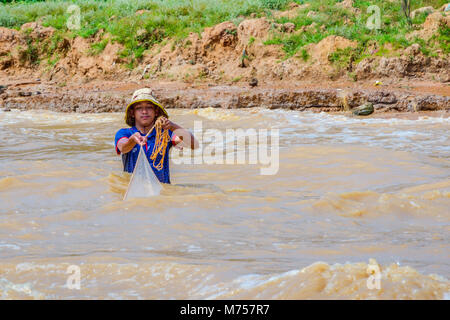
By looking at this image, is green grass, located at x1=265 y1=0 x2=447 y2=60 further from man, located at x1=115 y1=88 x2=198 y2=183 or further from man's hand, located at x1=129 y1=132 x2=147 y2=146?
man's hand, located at x1=129 y1=132 x2=147 y2=146

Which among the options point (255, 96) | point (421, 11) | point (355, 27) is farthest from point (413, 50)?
point (255, 96)

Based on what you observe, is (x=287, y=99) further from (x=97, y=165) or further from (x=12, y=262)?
(x=12, y=262)

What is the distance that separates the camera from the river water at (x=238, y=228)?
194cm

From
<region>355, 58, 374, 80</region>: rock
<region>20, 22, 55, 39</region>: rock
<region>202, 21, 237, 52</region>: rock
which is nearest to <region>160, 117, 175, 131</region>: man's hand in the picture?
<region>355, 58, 374, 80</region>: rock

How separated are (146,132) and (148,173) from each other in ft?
1.46

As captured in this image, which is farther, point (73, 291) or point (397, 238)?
point (397, 238)

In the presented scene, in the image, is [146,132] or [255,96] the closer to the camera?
[146,132]

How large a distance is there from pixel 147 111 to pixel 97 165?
1.59m

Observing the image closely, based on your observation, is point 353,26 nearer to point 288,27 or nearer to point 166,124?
point 288,27

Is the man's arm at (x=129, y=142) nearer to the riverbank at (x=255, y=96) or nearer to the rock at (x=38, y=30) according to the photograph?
the riverbank at (x=255, y=96)

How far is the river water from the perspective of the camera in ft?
6.35

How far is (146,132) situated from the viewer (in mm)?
4035

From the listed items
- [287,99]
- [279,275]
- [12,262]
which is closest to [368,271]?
[279,275]

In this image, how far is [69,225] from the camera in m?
2.95
